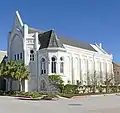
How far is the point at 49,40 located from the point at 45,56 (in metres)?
3.24

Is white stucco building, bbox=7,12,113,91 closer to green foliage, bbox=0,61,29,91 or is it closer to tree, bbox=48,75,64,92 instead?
tree, bbox=48,75,64,92

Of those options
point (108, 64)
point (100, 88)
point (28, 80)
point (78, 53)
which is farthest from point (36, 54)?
point (108, 64)

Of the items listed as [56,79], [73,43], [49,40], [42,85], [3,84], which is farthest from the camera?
[73,43]

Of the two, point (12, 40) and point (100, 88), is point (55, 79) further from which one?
point (12, 40)

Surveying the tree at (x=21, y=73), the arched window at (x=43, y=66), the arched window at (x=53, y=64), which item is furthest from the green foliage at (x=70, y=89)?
the tree at (x=21, y=73)

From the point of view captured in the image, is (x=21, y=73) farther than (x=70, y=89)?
Yes

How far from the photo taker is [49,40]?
153ft

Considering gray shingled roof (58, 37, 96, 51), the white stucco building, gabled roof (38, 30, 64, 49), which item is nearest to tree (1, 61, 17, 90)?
the white stucco building

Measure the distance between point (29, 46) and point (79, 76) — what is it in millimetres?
12456

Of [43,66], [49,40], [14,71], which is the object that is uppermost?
[49,40]

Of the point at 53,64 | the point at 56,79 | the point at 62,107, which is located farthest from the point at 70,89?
the point at 62,107

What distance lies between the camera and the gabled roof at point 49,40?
4609 cm

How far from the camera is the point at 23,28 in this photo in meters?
48.2

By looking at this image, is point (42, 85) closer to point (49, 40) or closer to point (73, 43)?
point (49, 40)
